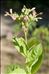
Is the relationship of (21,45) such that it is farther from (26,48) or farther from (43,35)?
(43,35)

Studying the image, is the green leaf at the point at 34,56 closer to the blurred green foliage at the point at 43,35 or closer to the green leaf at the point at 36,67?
the green leaf at the point at 36,67

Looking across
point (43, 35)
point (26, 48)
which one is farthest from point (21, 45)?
point (43, 35)

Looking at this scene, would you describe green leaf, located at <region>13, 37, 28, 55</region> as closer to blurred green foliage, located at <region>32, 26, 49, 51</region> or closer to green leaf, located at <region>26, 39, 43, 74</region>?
green leaf, located at <region>26, 39, 43, 74</region>

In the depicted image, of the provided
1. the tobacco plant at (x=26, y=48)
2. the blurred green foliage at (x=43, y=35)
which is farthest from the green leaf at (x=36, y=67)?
the blurred green foliage at (x=43, y=35)

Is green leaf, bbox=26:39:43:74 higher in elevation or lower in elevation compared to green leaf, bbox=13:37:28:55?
lower

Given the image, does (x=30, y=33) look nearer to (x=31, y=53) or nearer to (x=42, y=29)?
(x=42, y=29)

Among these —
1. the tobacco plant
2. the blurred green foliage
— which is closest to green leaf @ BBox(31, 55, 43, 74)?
the tobacco plant

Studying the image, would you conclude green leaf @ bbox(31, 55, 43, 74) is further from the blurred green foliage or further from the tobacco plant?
the blurred green foliage

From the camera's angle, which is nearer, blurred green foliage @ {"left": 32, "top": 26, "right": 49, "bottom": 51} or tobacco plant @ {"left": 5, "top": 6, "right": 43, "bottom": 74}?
tobacco plant @ {"left": 5, "top": 6, "right": 43, "bottom": 74}

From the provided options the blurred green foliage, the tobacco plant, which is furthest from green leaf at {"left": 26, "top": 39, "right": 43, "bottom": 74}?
the blurred green foliage
